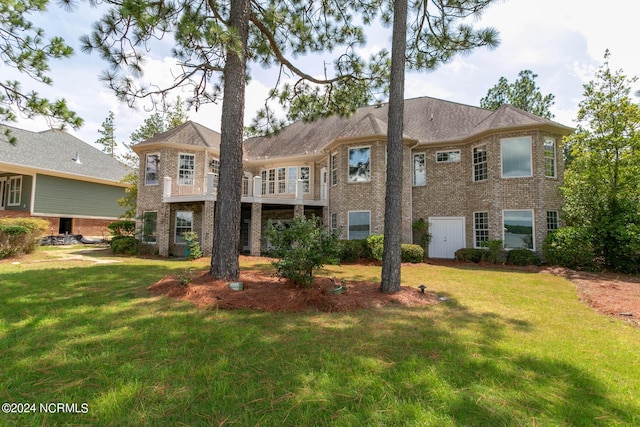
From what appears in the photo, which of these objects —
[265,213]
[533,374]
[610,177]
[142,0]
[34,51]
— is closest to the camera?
[533,374]

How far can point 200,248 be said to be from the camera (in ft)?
49.0

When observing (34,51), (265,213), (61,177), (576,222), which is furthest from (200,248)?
(576,222)

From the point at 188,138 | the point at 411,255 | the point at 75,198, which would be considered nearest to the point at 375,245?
the point at 411,255

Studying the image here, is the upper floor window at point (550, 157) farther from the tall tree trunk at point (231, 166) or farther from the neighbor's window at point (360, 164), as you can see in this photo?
the tall tree trunk at point (231, 166)

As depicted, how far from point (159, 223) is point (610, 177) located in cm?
2049

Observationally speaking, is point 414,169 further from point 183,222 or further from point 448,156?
point 183,222

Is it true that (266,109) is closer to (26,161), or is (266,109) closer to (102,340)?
(102,340)

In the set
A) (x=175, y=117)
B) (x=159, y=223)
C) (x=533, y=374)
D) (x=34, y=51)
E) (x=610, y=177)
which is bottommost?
(x=533, y=374)

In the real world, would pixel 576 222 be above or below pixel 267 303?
above

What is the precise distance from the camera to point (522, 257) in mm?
12461

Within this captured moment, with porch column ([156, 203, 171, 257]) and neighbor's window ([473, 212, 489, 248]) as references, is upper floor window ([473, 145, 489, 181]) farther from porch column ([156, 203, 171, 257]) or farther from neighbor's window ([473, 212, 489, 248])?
porch column ([156, 203, 171, 257])

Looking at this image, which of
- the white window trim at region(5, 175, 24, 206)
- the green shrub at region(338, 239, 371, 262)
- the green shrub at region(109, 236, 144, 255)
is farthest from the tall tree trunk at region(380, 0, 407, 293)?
the white window trim at region(5, 175, 24, 206)

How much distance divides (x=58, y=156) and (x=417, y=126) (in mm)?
25235

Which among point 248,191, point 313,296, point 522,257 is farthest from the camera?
point 248,191
